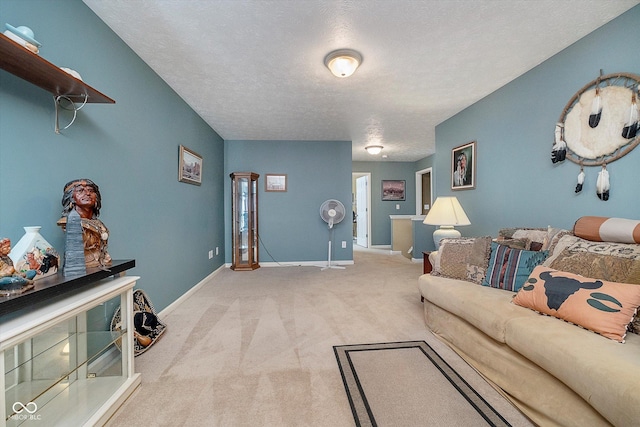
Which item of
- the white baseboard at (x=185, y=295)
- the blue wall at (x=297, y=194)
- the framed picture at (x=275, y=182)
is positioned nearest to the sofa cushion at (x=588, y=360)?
the white baseboard at (x=185, y=295)

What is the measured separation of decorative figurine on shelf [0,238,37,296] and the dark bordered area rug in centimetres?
147

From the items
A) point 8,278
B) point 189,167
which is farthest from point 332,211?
point 8,278

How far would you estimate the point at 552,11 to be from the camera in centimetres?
166

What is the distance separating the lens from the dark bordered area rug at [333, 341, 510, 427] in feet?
4.13

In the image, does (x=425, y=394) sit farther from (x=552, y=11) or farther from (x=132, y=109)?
(x=132, y=109)

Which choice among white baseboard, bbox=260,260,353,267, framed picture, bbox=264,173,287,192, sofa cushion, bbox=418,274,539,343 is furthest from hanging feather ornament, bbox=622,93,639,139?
framed picture, bbox=264,173,287,192

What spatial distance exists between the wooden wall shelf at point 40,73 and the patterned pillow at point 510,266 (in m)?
2.72

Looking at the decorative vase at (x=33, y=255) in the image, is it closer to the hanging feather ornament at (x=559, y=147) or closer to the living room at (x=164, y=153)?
the living room at (x=164, y=153)

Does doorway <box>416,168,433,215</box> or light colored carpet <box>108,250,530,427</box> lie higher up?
doorway <box>416,168,433,215</box>

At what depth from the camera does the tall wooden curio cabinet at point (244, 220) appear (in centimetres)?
446

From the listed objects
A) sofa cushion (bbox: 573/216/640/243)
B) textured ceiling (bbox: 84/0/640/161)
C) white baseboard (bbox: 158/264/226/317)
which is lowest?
white baseboard (bbox: 158/264/226/317)

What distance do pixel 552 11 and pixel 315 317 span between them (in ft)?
9.26

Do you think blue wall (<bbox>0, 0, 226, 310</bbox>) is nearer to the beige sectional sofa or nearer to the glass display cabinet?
the glass display cabinet

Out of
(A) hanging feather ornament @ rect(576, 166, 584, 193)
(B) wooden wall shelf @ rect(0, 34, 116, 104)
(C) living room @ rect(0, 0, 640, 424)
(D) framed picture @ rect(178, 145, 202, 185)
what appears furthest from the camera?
Answer: (D) framed picture @ rect(178, 145, 202, 185)
